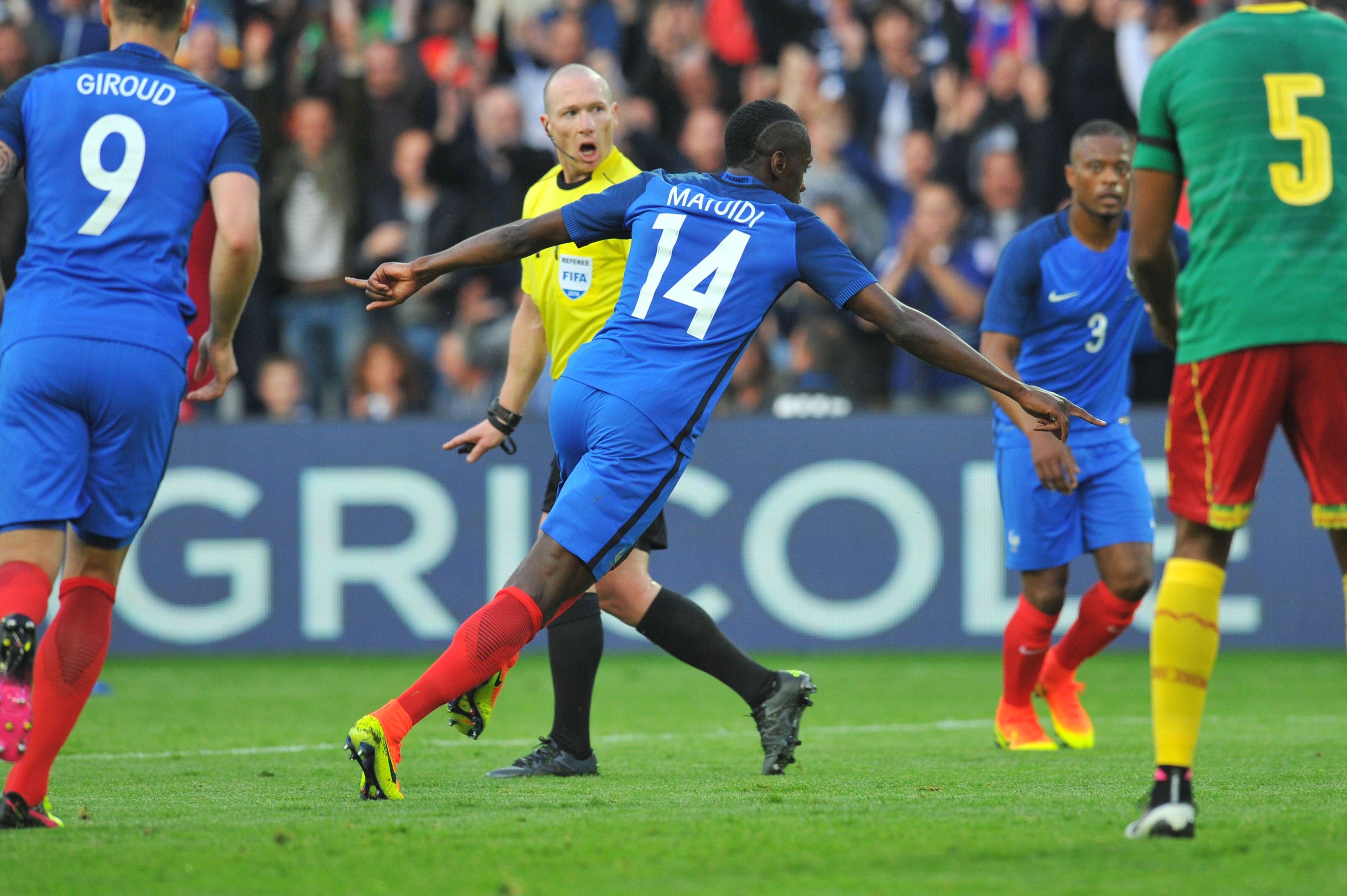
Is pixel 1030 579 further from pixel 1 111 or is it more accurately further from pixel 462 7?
pixel 462 7

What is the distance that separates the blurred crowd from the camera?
11.6m

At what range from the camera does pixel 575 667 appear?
5.82m

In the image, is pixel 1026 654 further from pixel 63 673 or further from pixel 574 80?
pixel 63 673

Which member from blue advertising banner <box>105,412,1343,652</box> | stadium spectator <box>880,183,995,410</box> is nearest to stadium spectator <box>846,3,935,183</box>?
stadium spectator <box>880,183,995,410</box>

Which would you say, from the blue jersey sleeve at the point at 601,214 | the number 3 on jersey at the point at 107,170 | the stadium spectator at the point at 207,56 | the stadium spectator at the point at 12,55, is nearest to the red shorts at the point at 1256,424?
the blue jersey sleeve at the point at 601,214

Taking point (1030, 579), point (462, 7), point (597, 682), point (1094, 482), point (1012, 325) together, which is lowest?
point (597, 682)

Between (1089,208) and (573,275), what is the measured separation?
7.70 ft

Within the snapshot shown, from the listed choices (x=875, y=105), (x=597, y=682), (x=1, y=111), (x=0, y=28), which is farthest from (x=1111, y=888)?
(x=0, y=28)

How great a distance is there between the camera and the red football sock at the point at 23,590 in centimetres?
401

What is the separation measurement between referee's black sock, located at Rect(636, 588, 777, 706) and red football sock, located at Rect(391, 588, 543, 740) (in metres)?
1.23

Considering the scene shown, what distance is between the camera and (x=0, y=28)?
1265cm

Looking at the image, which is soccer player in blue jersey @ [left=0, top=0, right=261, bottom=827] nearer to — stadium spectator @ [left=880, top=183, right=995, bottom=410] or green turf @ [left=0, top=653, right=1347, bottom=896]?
green turf @ [left=0, top=653, right=1347, bottom=896]

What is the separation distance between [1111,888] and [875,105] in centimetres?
1071

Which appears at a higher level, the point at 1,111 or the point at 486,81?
the point at 486,81
